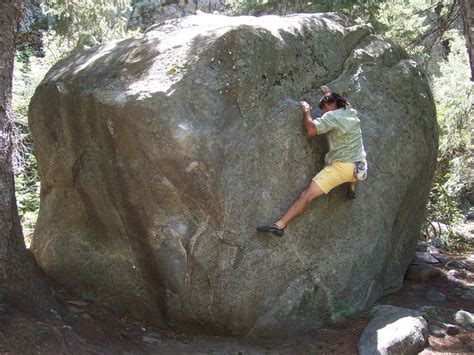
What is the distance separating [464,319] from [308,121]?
3.30m

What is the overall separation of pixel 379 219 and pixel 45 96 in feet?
14.5

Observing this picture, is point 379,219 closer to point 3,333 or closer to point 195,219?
point 195,219

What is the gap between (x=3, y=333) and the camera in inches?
169

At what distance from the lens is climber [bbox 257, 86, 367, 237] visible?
19.1ft

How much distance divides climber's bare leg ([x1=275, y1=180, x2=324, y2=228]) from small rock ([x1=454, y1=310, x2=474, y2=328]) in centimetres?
257

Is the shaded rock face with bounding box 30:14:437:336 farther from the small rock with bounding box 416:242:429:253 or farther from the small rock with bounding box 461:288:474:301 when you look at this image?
the small rock with bounding box 416:242:429:253

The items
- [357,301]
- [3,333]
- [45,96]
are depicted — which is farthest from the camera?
[357,301]

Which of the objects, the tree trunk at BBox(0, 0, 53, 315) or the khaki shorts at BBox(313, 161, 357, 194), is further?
the khaki shorts at BBox(313, 161, 357, 194)

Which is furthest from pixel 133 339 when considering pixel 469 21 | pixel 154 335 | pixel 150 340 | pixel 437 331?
pixel 469 21

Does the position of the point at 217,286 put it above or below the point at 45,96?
below

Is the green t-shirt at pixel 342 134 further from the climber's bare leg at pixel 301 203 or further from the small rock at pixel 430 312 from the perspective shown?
the small rock at pixel 430 312

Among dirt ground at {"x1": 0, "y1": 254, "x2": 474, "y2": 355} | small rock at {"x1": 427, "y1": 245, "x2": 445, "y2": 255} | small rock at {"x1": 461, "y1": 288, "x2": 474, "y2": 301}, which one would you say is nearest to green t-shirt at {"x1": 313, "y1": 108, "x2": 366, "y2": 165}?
dirt ground at {"x1": 0, "y1": 254, "x2": 474, "y2": 355}

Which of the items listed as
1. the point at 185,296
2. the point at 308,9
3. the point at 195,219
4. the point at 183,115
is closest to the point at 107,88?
the point at 183,115

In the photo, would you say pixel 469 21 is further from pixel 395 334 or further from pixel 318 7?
pixel 318 7
